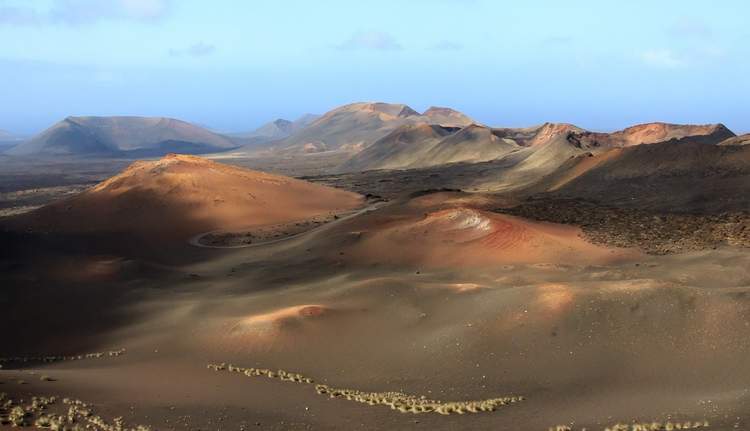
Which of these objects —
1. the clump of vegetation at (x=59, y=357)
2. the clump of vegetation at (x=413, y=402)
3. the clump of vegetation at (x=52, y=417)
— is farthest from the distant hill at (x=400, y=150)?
the clump of vegetation at (x=52, y=417)

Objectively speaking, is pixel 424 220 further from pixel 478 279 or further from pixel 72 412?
pixel 72 412

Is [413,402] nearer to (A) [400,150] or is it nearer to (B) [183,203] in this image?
(B) [183,203]

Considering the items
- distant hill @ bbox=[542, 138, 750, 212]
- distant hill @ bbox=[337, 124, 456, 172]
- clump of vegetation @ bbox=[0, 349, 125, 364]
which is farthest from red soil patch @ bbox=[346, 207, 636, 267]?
distant hill @ bbox=[337, 124, 456, 172]

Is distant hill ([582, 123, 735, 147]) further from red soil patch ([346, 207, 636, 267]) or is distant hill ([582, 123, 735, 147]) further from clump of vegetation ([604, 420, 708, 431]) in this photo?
clump of vegetation ([604, 420, 708, 431])

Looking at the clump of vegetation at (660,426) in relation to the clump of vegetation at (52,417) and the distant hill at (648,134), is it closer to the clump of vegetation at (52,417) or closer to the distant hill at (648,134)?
the clump of vegetation at (52,417)

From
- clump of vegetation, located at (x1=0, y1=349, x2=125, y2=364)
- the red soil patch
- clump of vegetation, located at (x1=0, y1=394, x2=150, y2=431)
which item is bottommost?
clump of vegetation, located at (x1=0, y1=349, x2=125, y2=364)

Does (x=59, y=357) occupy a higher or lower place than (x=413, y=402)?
lower

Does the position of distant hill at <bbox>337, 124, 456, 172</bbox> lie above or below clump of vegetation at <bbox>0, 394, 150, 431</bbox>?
above

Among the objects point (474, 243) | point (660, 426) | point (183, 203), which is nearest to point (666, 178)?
point (474, 243)

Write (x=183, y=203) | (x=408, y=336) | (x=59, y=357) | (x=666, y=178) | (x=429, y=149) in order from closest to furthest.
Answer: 1. (x=408, y=336)
2. (x=59, y=357)
3. (x=666, y=178)
4. (x=183, y=203)
5. (x=429, y=149)

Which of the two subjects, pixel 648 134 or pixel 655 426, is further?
pixel 648 134
